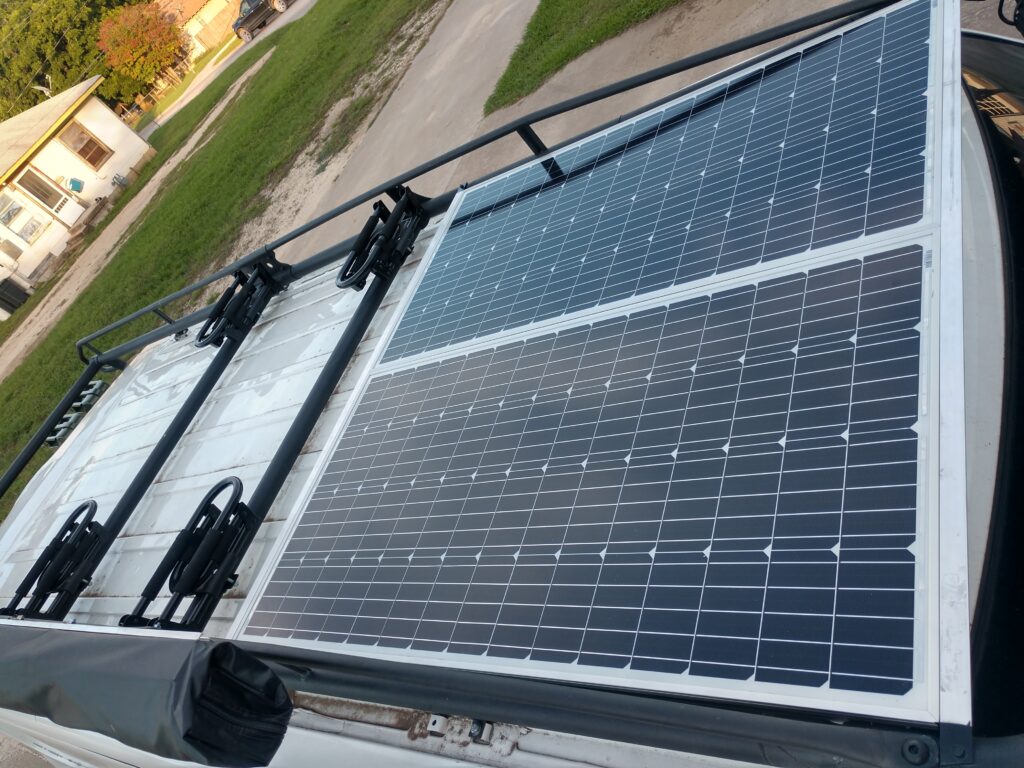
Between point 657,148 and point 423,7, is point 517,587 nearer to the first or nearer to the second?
point 657,148

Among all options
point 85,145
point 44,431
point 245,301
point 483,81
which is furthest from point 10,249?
point 245,301

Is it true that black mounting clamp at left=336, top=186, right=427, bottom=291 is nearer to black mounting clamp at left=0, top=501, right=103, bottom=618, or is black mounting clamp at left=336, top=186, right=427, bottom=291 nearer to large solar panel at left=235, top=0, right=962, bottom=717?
large solar panel at left=235, top=0, right=962, bottom=717

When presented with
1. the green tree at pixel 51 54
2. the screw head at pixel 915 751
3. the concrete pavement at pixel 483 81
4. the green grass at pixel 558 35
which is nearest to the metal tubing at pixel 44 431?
the concrete pavement at pixel 483 81

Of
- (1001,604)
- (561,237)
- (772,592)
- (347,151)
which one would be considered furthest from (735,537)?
(347,151)

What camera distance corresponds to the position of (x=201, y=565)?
16.5ft

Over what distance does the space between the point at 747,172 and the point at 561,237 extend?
1397mm

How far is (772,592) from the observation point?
244 centimetres

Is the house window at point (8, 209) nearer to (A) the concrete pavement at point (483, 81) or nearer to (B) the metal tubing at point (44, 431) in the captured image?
(A) the concrete pavement at point (483, 81)

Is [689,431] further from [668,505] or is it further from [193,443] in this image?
[193,443]

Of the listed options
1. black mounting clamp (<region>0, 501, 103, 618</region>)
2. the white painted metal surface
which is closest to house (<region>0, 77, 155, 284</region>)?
the white painted metal surface

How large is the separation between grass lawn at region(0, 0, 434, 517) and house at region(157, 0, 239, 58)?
26620mm

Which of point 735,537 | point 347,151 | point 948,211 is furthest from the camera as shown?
point 347,151

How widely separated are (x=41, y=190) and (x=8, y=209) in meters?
1.77

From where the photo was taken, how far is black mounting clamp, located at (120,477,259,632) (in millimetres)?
4906
